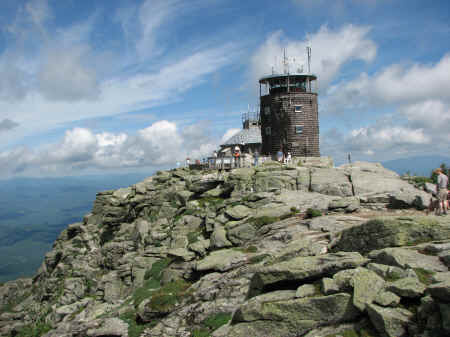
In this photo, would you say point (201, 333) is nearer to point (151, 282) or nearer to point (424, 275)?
point (424, 275)

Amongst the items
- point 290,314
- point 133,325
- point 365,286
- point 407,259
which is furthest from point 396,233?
point 133,325

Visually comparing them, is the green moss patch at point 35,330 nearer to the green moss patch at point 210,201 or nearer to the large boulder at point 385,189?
the green moss patch at point 210,201

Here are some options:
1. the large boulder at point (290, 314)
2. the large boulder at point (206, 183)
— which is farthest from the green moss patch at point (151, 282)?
the large boulder at point (290, 314)

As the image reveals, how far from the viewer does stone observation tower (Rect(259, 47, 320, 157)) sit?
58.8 meters

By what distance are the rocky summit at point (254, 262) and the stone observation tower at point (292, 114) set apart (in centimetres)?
1504

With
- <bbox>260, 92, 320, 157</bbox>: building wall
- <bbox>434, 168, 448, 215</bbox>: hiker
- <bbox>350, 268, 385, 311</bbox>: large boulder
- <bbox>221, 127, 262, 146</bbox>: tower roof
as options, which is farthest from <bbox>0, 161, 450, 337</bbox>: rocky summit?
<bbox>221, 127, 262, 146</bbox>: tower roof

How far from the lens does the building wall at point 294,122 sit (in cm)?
5875

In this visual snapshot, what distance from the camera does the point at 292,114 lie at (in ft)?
193

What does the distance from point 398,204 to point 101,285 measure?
28451 millimetres

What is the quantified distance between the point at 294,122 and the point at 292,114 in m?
1.32

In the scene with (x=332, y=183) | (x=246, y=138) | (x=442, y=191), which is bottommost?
A: (x=332, y=183)

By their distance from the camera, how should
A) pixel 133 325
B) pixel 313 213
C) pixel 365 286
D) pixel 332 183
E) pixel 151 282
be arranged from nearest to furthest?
pixel 365 286
pixel 133 325
pixel 313 213
pixel 151 282
pixel 332 183

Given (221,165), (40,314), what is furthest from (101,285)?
(221,165)

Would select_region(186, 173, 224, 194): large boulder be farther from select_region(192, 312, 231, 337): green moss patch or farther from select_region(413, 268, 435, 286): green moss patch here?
select_region(413, 268, 435, 286): green moss patch
